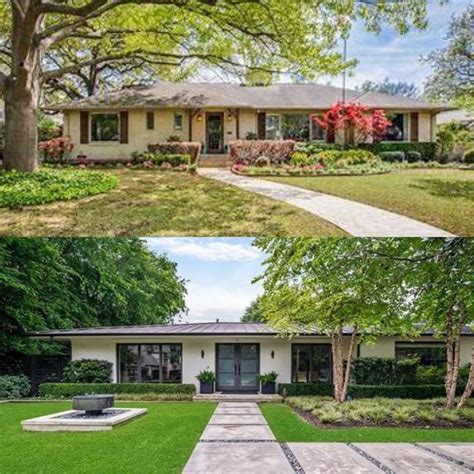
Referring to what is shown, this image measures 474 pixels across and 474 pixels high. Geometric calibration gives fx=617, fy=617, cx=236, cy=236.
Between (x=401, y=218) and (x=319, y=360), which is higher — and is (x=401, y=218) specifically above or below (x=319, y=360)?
above

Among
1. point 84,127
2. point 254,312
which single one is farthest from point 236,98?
point 254,312

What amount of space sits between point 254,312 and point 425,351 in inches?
182

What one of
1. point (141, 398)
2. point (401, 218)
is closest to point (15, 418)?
point (141, 398)

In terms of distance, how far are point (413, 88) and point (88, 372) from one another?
13.1 m

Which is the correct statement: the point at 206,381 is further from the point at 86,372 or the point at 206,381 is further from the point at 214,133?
the point at 214,133

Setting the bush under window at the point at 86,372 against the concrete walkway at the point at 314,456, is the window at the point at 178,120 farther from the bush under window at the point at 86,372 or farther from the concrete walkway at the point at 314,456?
the bush under window at the point at 86,372

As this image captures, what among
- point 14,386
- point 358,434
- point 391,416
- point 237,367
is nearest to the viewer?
point 358,434

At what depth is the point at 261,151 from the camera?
15.9ft

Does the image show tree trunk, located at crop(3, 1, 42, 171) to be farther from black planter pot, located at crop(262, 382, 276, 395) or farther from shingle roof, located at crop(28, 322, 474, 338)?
black planter pot, located at crop(262, 382, 276, 395)

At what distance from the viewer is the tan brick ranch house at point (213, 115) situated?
4.80 m

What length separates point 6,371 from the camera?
16031 mm

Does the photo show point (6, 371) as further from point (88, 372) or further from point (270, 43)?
point (270, 43)

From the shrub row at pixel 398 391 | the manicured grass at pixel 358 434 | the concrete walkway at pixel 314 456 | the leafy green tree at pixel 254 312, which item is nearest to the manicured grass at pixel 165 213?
the concrete walkway at pixel 314 456

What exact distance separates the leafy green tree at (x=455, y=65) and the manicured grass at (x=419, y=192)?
1.91ft
